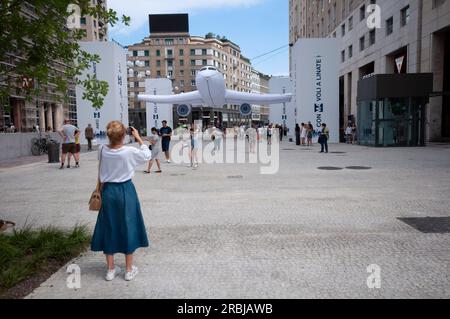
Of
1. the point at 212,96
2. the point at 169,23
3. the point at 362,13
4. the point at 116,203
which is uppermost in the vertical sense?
the point at 169,23

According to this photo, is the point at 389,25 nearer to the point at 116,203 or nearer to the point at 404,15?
the point at 404,15

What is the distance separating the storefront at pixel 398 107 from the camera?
22578 mm

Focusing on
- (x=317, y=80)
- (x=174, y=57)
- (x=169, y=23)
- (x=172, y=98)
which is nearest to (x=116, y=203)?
(x=317, y=80)

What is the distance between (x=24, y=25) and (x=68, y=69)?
0.95 meters

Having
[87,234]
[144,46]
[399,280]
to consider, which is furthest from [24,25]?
[144,46]

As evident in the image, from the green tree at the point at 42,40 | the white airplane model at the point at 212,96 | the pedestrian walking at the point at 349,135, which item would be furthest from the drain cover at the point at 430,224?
the white airplane model at the point at 212,96

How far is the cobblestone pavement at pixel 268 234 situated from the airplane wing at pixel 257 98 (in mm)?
26531

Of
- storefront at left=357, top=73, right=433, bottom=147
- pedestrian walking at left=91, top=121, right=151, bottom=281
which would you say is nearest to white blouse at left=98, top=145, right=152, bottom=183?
pedestrian walking at left=91, top=121, right=151, bottom=281

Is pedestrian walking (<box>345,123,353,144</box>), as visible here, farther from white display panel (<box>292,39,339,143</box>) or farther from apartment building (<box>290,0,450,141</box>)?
apartment building (<box>290,0,450,141</box>)

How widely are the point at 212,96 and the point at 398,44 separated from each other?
54.3 feet

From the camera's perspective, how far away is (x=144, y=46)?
101938 millimetres

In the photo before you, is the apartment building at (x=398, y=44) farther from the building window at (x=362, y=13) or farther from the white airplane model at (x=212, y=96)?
the white airplane model at (x=212, y=96)

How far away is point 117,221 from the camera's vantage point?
398 centimetres

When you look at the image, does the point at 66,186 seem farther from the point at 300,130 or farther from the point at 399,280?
the point at 300,130
